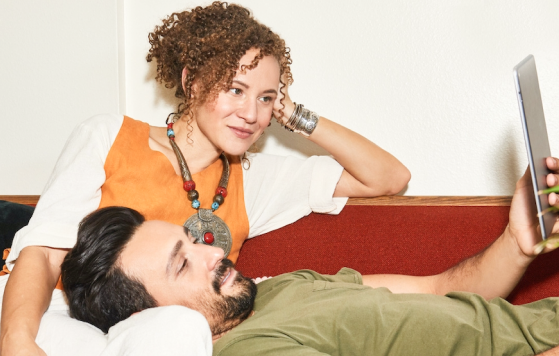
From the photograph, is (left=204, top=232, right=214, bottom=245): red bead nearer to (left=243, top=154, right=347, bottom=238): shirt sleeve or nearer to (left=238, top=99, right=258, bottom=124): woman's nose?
(left=243, top=154, right=347, bottom=238): shirt sleeve

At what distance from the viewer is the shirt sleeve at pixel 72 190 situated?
5.19 ft

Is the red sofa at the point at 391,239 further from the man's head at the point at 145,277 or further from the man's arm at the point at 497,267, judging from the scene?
the man's head at the point at 145,277

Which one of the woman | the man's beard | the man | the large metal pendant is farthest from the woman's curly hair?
the man's beard

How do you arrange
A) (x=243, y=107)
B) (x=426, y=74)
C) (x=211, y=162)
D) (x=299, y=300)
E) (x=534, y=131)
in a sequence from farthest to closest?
1. (x=426, y=74)
2. (x=211, y=162)
3. (x=243, y=107)
4. (x=299, y=300)
5. (x=534, y=131)

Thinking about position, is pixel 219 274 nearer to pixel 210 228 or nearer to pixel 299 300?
pixel 299 300

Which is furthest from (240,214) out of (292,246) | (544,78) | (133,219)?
(544,78)

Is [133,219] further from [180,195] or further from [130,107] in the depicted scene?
[130,107]

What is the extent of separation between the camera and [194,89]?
1865 mm

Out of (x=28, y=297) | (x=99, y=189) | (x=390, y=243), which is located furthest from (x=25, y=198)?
(x=390, y=243)

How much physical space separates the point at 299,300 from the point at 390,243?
523mm

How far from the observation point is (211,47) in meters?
1.79

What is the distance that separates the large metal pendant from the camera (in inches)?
71.9

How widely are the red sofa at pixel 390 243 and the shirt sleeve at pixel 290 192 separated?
0.04 m

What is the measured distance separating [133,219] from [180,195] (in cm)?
28
